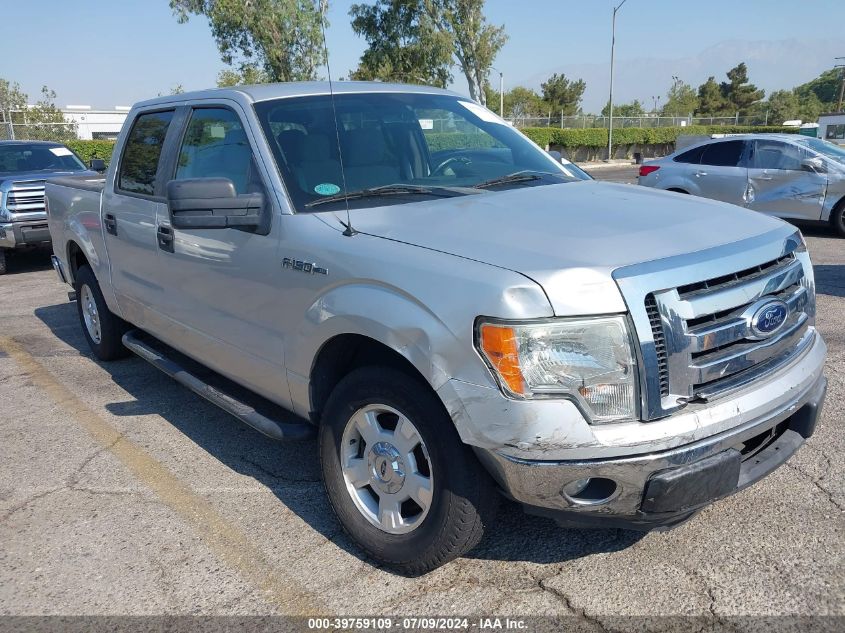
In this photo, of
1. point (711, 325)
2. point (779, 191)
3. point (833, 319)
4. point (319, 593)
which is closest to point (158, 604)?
point (319, 593)

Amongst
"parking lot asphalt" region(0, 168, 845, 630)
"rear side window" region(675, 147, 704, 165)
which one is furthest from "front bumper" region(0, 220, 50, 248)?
"rear side window" region(675, 147, 704, 165)

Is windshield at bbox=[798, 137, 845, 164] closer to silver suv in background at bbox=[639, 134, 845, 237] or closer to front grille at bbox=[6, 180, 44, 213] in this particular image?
silver suv in background at bbox=[639, 134, 845, 237]

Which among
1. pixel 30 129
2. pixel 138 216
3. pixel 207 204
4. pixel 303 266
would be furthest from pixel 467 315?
pixel 30 129

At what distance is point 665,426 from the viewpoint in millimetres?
2369

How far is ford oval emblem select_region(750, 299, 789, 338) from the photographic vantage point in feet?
8.59

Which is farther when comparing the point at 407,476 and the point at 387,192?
the point at 387,192

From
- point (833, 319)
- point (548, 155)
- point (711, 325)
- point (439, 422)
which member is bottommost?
point (833, 319)

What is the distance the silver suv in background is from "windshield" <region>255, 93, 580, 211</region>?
792 cm

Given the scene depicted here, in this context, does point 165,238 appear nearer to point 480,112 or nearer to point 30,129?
point 480,112

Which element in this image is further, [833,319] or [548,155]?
[833,319]

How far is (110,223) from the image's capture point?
501 cm

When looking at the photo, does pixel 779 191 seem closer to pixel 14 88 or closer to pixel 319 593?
pixel 319 593

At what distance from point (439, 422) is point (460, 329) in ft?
1.23

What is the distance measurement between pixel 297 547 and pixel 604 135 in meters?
39.6
